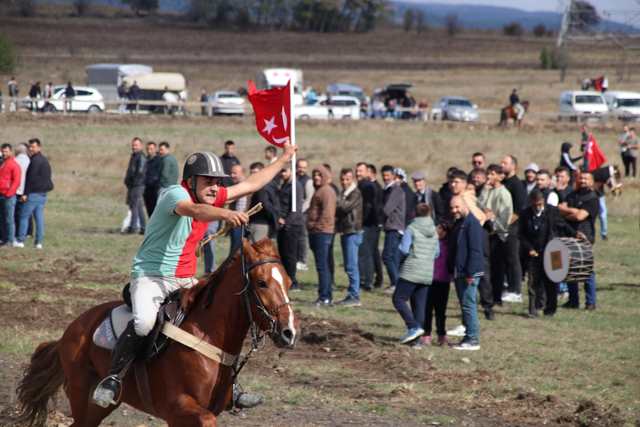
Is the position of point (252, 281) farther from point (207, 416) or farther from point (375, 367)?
point (375, 367)

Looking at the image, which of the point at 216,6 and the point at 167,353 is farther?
the point at 216,6

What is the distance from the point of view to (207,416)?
7277 mm

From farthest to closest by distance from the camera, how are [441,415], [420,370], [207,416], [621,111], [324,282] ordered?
[621,111]
[324,282]
[420,370]
[441,415]
[207,416]

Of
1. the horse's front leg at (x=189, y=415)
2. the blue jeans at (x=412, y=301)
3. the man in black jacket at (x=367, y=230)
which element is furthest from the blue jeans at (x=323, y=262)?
the horse's front leg at (x=189, y=415)

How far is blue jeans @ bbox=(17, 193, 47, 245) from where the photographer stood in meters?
22.0

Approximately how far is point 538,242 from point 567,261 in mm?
768

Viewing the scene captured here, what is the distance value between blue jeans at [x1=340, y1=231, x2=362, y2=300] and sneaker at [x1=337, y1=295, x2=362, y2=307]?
4 centimetres

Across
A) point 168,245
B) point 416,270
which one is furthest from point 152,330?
point 416,270

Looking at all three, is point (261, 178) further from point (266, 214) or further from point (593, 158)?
point (593, 158)

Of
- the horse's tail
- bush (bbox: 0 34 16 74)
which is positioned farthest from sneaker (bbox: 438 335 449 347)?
bush (bbox: 0 34 16 74)

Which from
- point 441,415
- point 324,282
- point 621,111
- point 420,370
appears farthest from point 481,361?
point 621,111

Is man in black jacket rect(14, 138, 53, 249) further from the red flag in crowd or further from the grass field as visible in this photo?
the red flag in crowd

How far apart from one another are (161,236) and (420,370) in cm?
555

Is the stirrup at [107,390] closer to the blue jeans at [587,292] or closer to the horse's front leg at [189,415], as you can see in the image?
the horse's front leg at [189,415]
